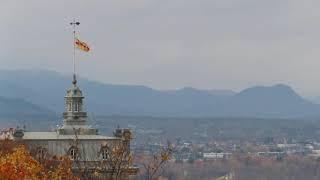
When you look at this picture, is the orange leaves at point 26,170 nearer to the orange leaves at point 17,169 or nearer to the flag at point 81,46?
the orange leaves at point 17,169

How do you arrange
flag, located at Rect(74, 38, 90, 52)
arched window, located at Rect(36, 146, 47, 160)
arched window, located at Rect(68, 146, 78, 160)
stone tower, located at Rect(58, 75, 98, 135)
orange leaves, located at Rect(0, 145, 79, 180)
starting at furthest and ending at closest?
flag, located at Rect(74, 38, 90, 52)
stone tower, located at Rect(58, 75, 98, 135)
arched window, located at Rect(36, 146, 47, 160)
orange leaves, located at Rect(0, 145, 79, 180)
arched window, located at Rect(68, 146, 78, 160)

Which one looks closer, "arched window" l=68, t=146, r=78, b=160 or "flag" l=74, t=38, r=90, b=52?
"arched window" l=68, t=146, r=78, b=160

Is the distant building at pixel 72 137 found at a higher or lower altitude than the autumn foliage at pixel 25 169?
higher

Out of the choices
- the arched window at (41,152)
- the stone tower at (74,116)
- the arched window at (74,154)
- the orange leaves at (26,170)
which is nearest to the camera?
the arched window at (74,154)

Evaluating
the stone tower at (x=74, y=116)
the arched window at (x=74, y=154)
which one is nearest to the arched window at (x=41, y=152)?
the arched window at (x=74, y=154)

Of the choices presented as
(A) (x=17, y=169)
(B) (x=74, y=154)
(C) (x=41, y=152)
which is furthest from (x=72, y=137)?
(B) (x=74, y=154)

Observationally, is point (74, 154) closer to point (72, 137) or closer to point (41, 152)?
point (41, 152)

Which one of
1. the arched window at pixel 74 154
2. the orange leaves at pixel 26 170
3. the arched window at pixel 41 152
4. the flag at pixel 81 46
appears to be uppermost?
the flag at pixel 81 46

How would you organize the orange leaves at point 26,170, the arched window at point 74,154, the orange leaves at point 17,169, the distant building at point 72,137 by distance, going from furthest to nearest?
the distant building at point 72,137 → the orange leaves at point 17,169 → the orange leaves at point 26,170 → the arched window at point 74,154

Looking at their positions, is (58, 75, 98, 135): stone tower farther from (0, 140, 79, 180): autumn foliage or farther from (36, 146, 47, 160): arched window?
(0, 140, 79, 180): autumn foliage

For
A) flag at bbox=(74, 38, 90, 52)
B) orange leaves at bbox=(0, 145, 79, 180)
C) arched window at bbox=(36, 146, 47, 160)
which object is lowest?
orange leaves at bbox=(0, 145, 79, 180)

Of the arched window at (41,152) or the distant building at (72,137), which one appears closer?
the arched window at (41,152)

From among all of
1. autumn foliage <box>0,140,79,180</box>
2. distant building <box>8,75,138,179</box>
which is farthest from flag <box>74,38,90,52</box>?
autumn foliage <box>0,140,79,180</box>

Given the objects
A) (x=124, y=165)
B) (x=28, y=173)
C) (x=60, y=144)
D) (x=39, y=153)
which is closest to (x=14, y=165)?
(x=28, y=173)
